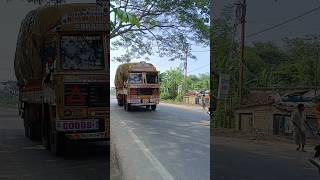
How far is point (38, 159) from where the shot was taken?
15.1 feet

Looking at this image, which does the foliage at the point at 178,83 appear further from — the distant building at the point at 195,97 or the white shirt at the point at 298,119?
the white shirt at the point at 298,119

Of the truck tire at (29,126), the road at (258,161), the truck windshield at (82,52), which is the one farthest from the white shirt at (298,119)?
the truck tire at (29,126)

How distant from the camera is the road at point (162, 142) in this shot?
423 cm

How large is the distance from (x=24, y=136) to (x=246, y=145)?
6.67ft

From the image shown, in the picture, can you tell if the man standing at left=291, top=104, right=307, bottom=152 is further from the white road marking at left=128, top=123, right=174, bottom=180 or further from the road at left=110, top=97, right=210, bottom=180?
the white road marking at left=128, top=123, right=174, bottom=180

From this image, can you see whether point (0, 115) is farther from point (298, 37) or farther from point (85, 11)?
point (298, 37)

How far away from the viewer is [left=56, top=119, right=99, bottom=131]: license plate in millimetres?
4707

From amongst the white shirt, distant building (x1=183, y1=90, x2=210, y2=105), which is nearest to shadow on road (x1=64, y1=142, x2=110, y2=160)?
distant building (x1=183, y1=90, x2=210, y2=105)

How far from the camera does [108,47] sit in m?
4.43

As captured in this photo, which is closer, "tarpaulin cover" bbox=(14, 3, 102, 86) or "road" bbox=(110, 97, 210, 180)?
"road" bbox=(110, 97, 210, 180)

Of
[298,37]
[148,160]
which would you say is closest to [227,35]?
[298,37]

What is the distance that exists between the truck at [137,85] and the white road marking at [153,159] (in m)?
0.28

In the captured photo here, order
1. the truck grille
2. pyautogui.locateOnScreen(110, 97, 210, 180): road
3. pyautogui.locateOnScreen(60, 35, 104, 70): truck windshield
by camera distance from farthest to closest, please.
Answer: the truck grille < pyautogui.locateOnScreen(60, 35, 104, 70): truck windshield < pyautogui.locateOnScreen(110, 97, 210, 180): road

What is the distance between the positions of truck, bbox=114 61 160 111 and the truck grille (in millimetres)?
250
